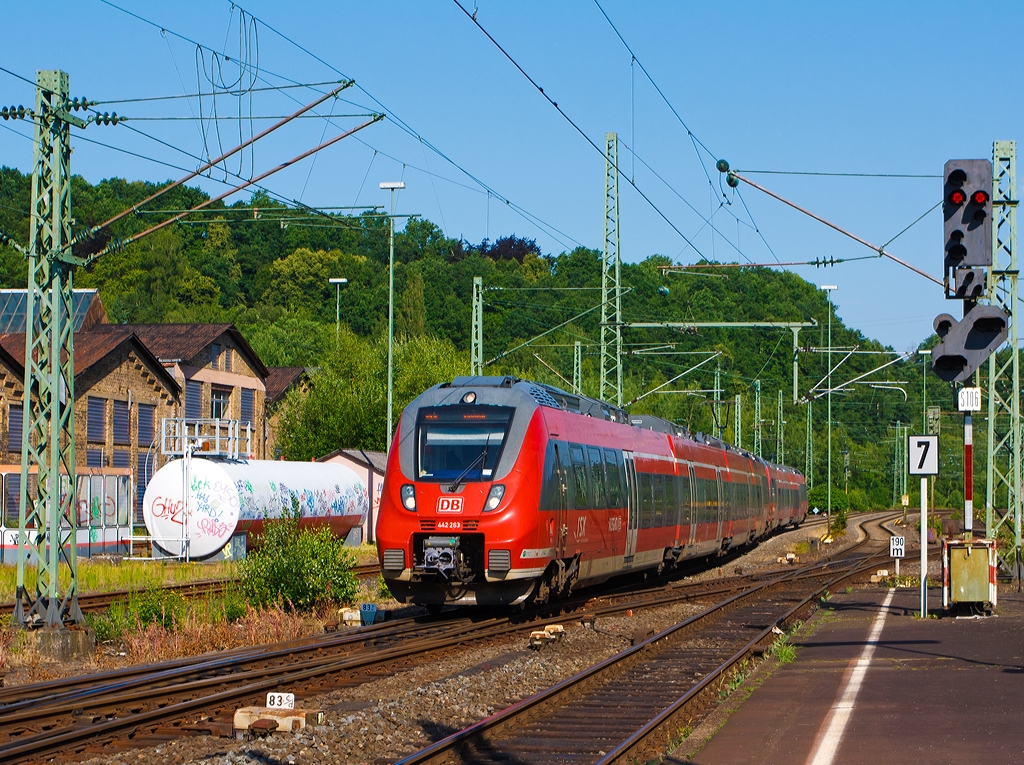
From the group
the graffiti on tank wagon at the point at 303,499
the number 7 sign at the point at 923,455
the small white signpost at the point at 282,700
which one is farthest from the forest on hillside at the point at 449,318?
the small white signpost at the point at 282,700

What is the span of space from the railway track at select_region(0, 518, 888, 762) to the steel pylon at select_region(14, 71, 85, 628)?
2.28 m

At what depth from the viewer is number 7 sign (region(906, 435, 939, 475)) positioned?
1880cm

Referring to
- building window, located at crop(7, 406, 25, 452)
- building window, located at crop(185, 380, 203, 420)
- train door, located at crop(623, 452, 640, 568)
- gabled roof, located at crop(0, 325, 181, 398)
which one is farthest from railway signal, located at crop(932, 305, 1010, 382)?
building window, located at crop(185, 380, 203, 420)

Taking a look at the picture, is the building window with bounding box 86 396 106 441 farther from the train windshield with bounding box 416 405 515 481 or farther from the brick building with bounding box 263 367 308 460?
the train windshield with bounding box 416 405 515 481

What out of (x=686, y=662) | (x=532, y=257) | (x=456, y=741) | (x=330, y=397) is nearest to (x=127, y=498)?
(x=330, y=397)

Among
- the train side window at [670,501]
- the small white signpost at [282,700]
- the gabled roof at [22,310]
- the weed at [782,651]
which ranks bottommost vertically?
the weed at [782,651]

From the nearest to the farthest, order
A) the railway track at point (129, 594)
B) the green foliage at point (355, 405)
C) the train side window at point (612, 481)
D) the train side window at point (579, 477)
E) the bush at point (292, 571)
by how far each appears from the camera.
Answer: the train side window at point (579, 477), the bush at point (292, 571), the railway track at point (129, 594), the train side window at point (612, 481), the green foliage at point (355, 405)

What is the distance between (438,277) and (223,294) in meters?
21.6

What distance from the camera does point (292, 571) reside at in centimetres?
2059

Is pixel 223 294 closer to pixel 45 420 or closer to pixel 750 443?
pixel 750 443

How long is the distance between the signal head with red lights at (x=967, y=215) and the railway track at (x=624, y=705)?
4.97 meters

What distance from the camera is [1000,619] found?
1875 cm

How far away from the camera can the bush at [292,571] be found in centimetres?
2059

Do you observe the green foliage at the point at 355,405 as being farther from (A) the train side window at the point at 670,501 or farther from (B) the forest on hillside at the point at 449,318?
(A) the train side window at the point at 670,501
